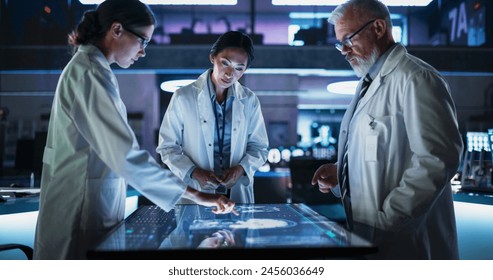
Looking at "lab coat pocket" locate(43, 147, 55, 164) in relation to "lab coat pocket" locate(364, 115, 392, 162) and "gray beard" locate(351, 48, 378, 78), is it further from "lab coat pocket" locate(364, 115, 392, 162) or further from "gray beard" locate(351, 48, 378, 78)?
"gray beard" locate(351, 48, 378, 78)

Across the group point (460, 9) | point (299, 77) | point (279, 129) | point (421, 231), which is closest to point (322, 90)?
point (299, 77)

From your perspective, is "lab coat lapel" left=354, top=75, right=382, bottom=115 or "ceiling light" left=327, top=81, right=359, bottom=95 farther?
"ceiling light" left=327, top=81, right=359, bottom=95

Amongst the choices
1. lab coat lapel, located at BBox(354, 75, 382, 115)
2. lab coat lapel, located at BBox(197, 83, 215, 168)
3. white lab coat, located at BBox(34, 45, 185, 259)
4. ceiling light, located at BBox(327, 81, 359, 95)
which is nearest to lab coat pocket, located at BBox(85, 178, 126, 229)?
white lab coat, located at BBox(34, 45, 185, 259)

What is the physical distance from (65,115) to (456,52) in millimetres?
4229

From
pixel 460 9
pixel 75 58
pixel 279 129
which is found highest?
pixel 460 9

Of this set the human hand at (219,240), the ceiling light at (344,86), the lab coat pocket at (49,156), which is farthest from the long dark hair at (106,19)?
the ceiling light at (344,86)

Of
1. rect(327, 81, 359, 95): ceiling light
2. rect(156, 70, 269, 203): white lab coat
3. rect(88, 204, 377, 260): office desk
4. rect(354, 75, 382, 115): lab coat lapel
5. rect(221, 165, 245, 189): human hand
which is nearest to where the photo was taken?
rect(88, 204, 377, 260): office desk

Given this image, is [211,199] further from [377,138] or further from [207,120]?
[207,120]

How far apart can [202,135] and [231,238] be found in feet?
3.09

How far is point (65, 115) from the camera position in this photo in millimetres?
1094

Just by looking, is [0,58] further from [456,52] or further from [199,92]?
[456,52]

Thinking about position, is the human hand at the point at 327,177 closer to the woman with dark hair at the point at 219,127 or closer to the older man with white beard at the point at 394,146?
the older man with white beard at the point at 394,146

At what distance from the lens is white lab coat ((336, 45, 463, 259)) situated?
1118mm

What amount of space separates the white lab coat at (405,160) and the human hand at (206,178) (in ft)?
1.80
